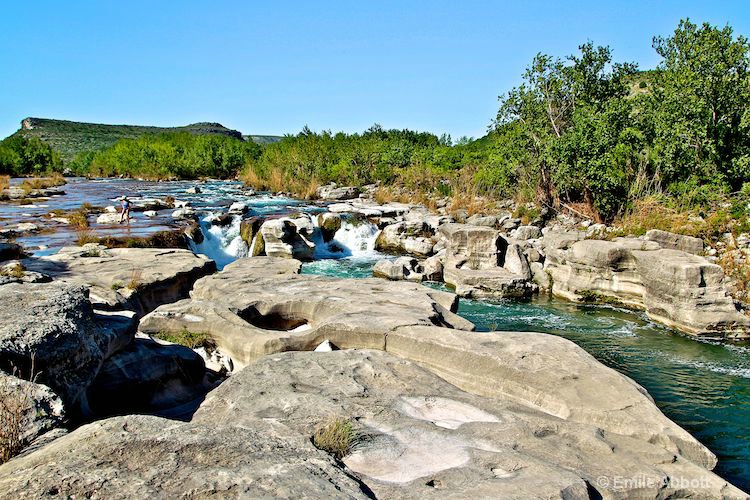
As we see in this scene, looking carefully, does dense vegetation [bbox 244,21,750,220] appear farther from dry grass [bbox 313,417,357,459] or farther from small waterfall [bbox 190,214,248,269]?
dry grass [bbox 313,417,357,459]

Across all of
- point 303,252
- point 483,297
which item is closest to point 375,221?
point 303,252

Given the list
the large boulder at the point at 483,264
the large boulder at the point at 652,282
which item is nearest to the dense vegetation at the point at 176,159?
the large boulder at the point at 483,264

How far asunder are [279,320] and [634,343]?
673 centimetres

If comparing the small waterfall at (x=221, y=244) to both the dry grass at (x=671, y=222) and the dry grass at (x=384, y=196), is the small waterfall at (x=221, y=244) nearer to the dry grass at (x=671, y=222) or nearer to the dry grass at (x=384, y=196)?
the dry grass at (x=384, y=196)

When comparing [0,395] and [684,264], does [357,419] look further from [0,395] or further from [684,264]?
[684,264]

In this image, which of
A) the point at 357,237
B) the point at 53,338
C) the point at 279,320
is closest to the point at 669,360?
the point at 279,320

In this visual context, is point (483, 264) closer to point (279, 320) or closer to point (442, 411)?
point (279, 320)

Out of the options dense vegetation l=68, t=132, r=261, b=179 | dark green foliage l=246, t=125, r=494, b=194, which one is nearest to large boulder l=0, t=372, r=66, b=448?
dark green foliage l=246, t=125, r=494, b=194

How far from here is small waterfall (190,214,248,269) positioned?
17.5 meters

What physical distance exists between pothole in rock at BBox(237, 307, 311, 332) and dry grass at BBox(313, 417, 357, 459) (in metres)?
4.40

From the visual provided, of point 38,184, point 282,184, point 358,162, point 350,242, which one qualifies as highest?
point 358,162

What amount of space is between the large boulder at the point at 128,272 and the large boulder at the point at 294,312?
2.93 feet

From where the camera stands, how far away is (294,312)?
848 centimetres

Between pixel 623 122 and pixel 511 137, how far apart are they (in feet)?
14.4
